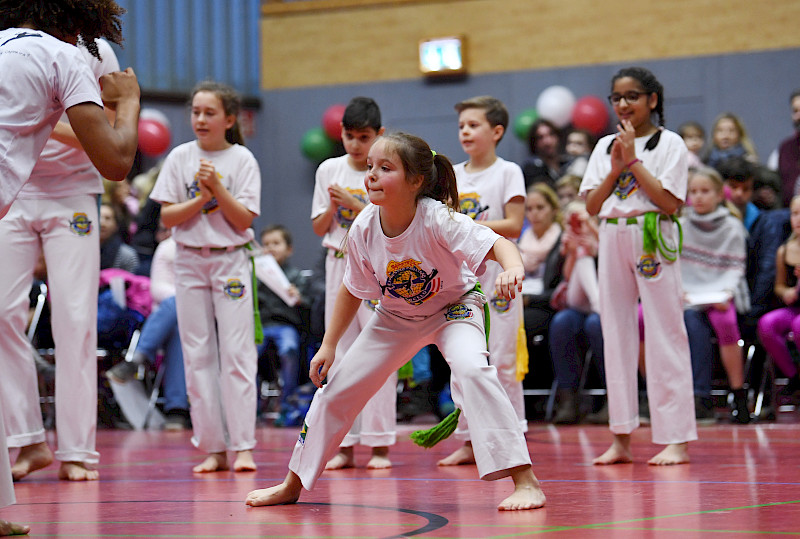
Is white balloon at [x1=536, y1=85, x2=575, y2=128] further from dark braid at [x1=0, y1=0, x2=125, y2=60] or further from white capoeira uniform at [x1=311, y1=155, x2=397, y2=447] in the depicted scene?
dark braid at [x1=0, y1=0, x2=125, y2=60]

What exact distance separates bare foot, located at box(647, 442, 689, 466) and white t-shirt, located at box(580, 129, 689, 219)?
1.06 metres

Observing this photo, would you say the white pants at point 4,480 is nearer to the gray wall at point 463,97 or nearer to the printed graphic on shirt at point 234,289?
the printed graphic on shirt at point 234,289

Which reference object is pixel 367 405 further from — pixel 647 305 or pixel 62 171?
pixel 62 171

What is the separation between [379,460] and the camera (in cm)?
491

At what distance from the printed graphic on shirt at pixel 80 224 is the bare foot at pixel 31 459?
36.3 inches

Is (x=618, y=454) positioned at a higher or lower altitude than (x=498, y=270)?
lower

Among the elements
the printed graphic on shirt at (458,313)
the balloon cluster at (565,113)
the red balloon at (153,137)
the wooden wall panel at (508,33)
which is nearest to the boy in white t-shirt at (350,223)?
the printed graphic on shirt at (458,313)

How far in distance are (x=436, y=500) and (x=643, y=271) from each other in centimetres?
168

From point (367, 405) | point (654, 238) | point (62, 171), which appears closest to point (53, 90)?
point (62, 171)

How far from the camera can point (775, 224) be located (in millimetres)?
7270

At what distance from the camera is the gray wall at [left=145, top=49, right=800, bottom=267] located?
402 inches

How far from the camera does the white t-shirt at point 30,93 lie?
9.74ft

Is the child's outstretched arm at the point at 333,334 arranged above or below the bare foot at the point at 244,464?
above

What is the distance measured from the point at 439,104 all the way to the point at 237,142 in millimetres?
6344
